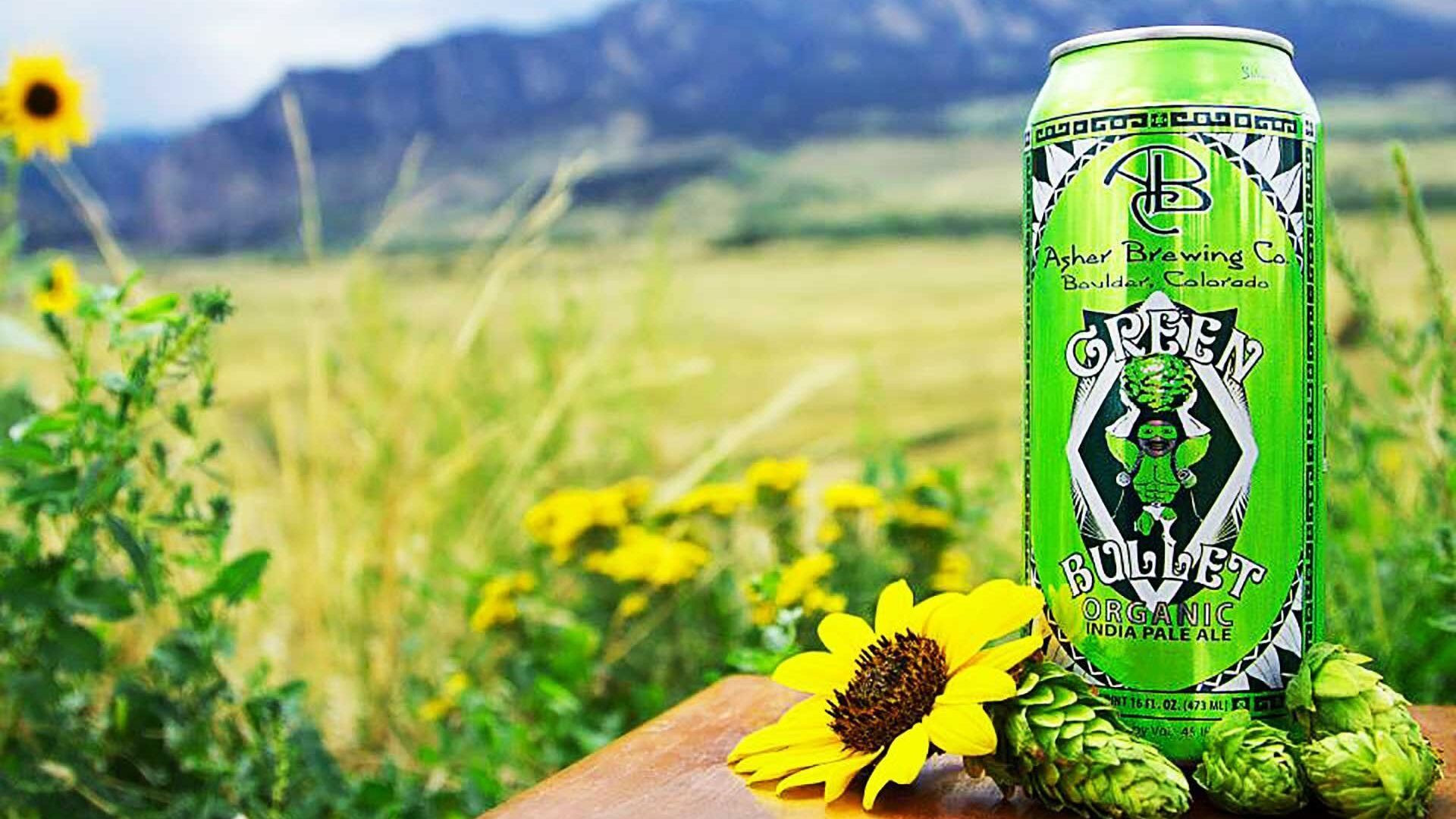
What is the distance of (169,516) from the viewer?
122cm

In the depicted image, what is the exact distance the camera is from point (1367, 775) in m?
0.73

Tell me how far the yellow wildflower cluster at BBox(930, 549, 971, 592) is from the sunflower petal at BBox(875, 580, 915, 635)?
86 cm

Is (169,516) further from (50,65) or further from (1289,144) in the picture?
(50,65)

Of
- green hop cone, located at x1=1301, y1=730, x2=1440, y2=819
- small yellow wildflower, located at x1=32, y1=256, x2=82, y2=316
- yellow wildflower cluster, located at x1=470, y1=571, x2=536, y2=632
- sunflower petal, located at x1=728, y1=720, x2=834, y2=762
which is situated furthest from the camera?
yellow wildflower cluster, located at x1=470, y1=571, x2=536, y2=632

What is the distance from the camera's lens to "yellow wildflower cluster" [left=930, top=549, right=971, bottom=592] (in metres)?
1.74

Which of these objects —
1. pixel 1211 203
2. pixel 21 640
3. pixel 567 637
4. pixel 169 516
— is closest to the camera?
pixel 1211 203

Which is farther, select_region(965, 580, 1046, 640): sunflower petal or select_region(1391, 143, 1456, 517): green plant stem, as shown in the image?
select_region(1391, 143, 1456, 517): green plant stem

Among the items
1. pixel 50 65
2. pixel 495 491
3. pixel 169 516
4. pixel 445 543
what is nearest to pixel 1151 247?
pixel 169 516

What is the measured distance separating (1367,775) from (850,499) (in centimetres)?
114

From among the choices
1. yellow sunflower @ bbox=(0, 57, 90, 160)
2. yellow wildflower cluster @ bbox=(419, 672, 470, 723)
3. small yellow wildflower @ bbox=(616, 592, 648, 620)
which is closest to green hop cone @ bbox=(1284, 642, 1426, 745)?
small yellow wildflower @ bbox=(616, 592, 648, 620)

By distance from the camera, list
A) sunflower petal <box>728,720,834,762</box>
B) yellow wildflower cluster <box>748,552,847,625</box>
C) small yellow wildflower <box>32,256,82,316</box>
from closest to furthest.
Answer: sunflower petal <box>728,720,834,762</box> < yellow wildflower cluster <box>748,552,847,625</box> < small yellow wildflower <box>32,256,82,316</box>

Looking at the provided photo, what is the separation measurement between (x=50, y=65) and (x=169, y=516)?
1068 millimetres

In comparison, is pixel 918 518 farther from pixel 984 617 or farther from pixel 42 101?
pixel 42 101

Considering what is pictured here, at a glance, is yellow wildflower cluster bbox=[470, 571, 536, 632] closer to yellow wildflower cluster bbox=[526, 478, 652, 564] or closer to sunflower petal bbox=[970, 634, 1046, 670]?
yellow wildflower cluster bbox=[526, 478, 652, 564]
